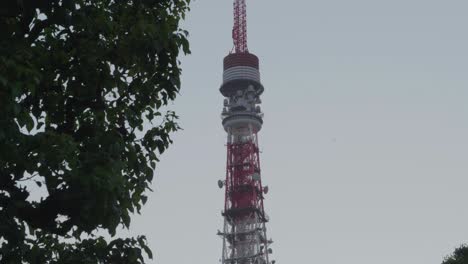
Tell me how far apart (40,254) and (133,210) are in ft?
4.61

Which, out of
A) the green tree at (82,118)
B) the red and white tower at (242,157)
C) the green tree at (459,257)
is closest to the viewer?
the green tree at (82,118)

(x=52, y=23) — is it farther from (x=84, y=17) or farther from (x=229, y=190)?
(x=229, y=190)

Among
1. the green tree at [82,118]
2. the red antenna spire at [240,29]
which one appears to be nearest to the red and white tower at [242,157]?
the red antenna spire at [240,29]

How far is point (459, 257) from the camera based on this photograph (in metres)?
39.7

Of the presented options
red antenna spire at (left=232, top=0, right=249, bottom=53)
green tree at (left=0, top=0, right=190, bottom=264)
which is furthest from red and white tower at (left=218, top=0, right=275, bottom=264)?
green tree at (left=0, top=0, right=190, bottom=264)

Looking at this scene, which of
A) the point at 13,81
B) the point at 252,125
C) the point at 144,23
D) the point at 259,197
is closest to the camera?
the point at 13,81

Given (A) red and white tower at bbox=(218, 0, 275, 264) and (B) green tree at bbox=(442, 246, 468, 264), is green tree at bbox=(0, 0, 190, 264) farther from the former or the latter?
(A) red and white tower at bbox=(218, 0, 275, 264)

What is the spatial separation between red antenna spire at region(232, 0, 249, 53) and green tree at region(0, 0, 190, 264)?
98.8 m

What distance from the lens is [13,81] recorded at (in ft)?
24.2

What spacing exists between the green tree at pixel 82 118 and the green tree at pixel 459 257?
3286cm

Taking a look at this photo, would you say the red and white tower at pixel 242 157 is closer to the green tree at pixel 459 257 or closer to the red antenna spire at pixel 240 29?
the red antenna spire at pixel 240 29

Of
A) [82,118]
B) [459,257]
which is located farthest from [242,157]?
[82,118]

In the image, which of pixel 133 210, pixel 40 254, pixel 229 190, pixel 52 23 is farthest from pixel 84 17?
pixel 229 190

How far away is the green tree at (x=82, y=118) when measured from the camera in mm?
8055
